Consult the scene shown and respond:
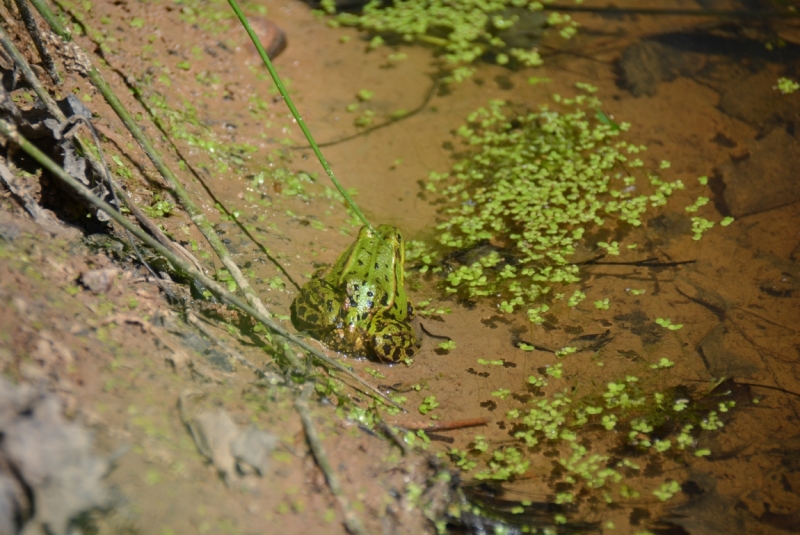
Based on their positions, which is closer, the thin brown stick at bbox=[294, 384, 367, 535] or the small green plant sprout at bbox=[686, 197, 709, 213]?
the thin brown stick at bbox=[294, 384, 367, 535]

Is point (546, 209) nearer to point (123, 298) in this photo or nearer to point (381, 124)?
point (381, 124)

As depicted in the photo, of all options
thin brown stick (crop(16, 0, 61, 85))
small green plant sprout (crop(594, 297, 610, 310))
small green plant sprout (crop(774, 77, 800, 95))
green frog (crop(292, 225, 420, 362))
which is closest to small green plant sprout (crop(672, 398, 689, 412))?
small green plant sprout (crop(594, 297, 610, 310))

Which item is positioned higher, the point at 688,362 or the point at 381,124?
the point at 381,124

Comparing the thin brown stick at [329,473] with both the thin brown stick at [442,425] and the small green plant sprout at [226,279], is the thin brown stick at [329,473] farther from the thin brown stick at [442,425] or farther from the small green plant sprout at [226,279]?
the small green plant sprout at [226,279]

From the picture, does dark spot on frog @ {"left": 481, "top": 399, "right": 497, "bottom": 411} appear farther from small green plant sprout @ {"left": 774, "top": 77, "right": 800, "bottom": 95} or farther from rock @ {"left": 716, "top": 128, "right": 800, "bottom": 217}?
small green plant sprout @ {"left": 774, "top": 77, "right": 800, "bottom": 95}

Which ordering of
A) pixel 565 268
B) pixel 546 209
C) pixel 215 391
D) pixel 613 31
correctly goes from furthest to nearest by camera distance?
pixel 613 31 → pixel 546 209 → pixel 565 268 → pixel 215 391

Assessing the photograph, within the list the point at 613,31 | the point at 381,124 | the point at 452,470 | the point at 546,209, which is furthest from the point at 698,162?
the point at 452,470

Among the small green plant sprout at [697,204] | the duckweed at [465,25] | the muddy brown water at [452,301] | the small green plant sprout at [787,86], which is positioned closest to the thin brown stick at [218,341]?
the muddy brown water at [452,301]

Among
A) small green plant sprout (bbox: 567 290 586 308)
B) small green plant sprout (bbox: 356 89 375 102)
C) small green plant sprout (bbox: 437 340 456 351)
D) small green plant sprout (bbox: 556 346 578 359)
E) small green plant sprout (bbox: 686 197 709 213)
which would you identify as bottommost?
small green plant sprout (bbox: 686 197 709 213)
